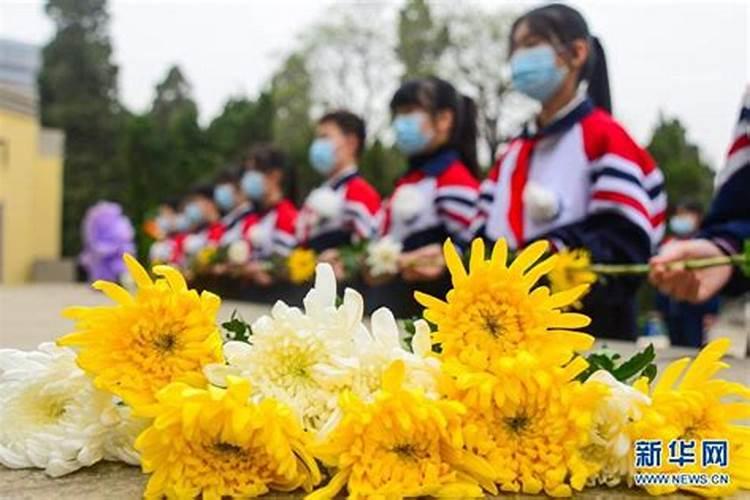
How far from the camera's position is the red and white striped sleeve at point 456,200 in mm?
5391

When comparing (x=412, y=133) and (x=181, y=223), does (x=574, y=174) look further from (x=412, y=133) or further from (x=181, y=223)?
(x=181, y=223)

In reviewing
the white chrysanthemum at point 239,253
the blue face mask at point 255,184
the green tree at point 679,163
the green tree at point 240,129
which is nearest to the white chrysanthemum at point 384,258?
the white chrysanthemum at point 239,253

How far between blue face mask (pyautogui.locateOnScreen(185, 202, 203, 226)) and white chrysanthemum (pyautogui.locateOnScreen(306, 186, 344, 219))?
6998 millimetres

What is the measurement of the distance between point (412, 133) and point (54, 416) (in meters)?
4.25

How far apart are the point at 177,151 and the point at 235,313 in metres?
28.0

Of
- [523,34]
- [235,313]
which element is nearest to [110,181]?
[523,34]

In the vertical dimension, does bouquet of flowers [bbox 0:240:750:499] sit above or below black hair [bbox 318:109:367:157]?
below

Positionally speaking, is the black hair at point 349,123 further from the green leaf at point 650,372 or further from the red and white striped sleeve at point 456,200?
the green leaf at point 650,372

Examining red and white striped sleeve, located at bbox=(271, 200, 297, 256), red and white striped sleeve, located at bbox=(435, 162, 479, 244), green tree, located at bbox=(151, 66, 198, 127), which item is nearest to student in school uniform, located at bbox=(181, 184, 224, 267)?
red and white striped sleeve, located at bbox=(271, 200, 297, 256)

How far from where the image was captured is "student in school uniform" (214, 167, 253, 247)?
1009cm

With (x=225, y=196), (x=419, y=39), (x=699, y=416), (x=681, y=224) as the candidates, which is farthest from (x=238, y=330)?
(x=419, y=39)

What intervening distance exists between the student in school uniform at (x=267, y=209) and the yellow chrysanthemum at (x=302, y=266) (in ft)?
3.88

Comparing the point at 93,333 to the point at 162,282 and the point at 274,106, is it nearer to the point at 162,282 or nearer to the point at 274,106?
the point at 162,282

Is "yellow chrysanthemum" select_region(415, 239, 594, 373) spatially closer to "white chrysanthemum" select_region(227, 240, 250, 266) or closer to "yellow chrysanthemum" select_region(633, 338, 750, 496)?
"yellow chrysanthemum" select_region(633, 338, 750, 496)
